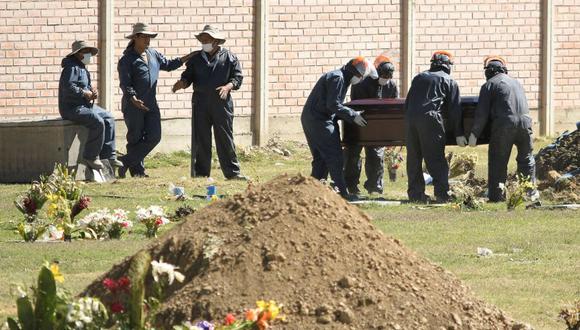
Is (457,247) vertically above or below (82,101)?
below

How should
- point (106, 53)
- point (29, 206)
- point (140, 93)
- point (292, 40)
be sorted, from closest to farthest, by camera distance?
point (29, 206), point (140, 93), point (106, 53), point (292, 40)

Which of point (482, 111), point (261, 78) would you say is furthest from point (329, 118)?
point (261, 78)

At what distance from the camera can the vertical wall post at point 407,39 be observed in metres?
27.2

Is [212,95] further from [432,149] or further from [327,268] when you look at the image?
[327,268]

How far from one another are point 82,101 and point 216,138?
175 centimetres

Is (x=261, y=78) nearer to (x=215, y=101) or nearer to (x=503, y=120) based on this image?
(x=215, y=101)

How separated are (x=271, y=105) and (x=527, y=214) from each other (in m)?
9.70

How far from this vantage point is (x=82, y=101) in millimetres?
21188

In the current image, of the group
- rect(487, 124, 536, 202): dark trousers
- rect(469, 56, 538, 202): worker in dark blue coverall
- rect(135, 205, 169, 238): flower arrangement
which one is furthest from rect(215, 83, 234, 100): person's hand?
rect(135, 205, 169, 238): flower arrangement

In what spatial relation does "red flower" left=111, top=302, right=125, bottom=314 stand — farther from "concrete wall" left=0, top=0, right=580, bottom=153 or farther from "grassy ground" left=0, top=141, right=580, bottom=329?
"concrete wall" left=0, top=0, right=580, bottom=153

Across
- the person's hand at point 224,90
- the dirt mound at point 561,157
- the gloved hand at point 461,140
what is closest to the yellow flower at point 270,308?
the gloved hand at point 461,140

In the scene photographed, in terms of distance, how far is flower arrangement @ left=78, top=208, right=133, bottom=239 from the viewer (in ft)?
48.4

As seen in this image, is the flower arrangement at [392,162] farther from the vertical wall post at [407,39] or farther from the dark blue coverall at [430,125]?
the vertical wall post at [407,39]

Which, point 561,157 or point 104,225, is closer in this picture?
point 104,225
